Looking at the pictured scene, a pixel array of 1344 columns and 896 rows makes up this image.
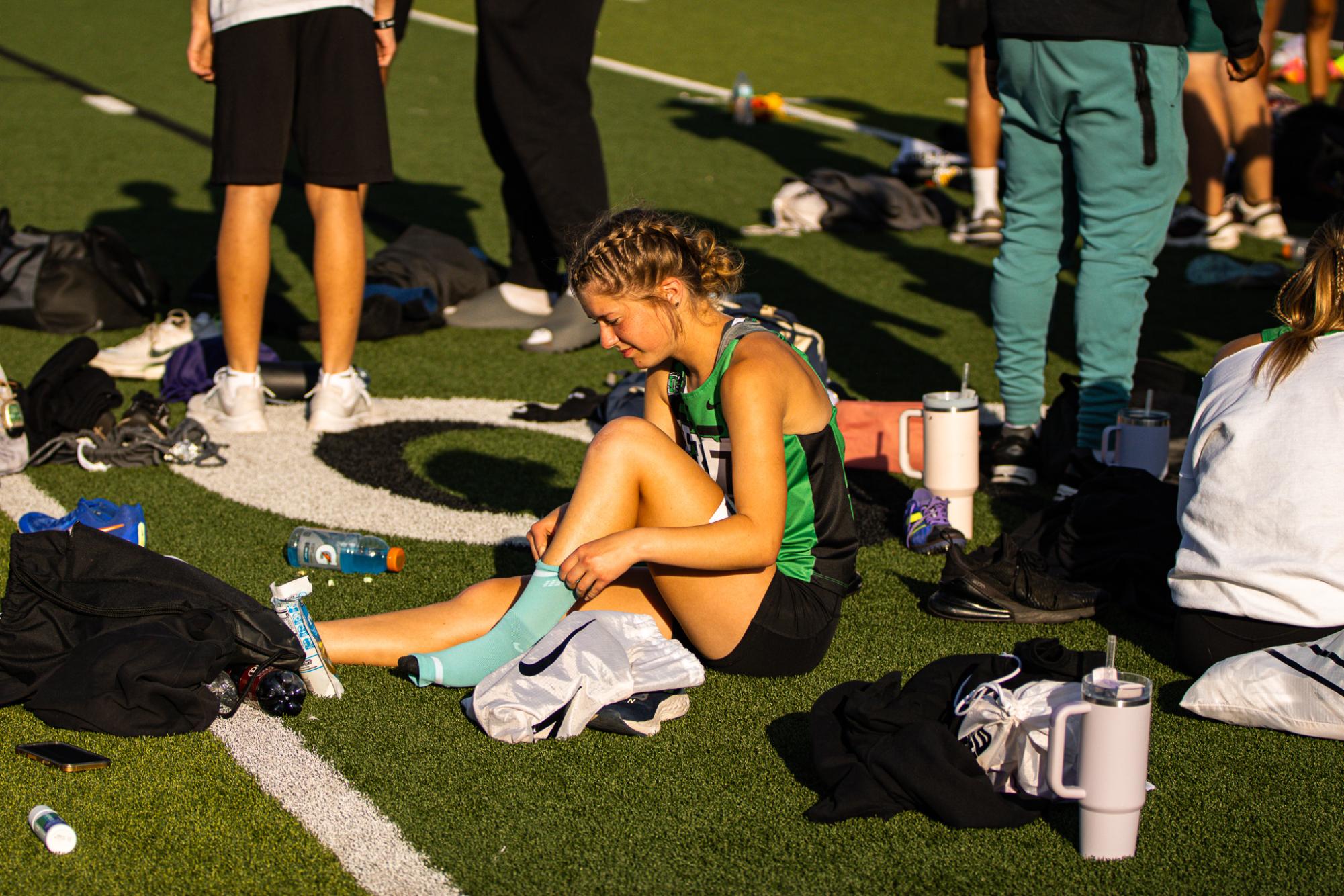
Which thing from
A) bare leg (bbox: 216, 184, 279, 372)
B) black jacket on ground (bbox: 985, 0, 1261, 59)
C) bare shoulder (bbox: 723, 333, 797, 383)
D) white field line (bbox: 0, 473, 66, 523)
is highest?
black jacket on ground (bbox: 985, 0, 1261, 59)

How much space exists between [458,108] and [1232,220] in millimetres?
7923

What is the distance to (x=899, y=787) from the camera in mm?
2674

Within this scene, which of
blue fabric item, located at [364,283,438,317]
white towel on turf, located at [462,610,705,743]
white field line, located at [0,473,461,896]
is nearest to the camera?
white field line, located at [0,473,461,896]

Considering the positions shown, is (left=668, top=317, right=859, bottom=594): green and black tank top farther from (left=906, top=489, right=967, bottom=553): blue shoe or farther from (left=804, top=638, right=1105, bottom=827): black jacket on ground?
(left=906, top=489, right=967, bottom=553): blue shoe

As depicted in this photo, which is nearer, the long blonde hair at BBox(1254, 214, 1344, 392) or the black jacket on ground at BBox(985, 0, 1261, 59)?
the long blonde hair at BBox(1254, 214, 1344, 392)

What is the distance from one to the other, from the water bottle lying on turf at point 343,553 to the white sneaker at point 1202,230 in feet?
20.3

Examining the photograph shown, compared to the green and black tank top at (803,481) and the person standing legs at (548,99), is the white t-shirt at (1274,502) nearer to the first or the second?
the green and black tank top at (803,481)

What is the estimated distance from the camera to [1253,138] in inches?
337

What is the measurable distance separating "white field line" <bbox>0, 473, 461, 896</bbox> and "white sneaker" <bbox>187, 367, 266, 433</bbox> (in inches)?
92.5

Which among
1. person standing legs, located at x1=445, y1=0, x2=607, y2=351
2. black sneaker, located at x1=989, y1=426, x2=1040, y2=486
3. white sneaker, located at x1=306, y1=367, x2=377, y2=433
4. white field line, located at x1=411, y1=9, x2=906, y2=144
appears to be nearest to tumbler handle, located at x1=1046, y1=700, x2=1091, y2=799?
black sneaker, located at x1=989, y1=426, x2=1040, y2=486

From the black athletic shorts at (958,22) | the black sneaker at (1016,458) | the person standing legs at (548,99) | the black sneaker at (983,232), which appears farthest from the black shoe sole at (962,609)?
the black sneaker at (983,232)

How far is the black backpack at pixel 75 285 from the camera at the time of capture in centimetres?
657

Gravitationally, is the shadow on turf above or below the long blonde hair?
below

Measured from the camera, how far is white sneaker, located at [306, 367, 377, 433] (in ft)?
17.6
